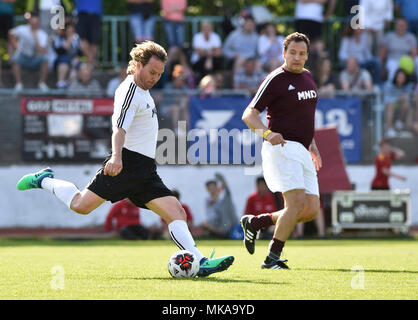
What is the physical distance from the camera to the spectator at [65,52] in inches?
786

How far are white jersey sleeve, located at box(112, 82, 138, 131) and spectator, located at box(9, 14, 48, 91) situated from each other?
38.7 ft

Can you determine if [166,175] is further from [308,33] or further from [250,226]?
[250,226]

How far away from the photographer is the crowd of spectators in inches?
779

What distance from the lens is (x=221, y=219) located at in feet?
60.5

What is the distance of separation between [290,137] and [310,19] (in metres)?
12.0

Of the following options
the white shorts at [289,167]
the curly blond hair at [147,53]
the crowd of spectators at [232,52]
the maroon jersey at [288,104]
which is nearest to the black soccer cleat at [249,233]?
the white shorts at [289,167]

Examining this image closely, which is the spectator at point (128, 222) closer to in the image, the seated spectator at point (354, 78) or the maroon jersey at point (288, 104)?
the seated spectator at point (354, 78)

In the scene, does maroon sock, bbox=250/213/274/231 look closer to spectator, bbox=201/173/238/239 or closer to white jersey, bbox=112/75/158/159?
white jersey, bbox=112/75/158/159

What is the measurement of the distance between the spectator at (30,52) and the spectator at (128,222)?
3.86m

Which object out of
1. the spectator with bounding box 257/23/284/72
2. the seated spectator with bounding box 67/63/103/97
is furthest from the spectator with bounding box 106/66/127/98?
the spectator with bounding box 257/23/284/72

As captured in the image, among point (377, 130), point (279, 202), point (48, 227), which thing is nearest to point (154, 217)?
point (48, 227)

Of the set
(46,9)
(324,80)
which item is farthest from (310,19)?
(46,9)

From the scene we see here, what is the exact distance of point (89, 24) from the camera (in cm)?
2039
